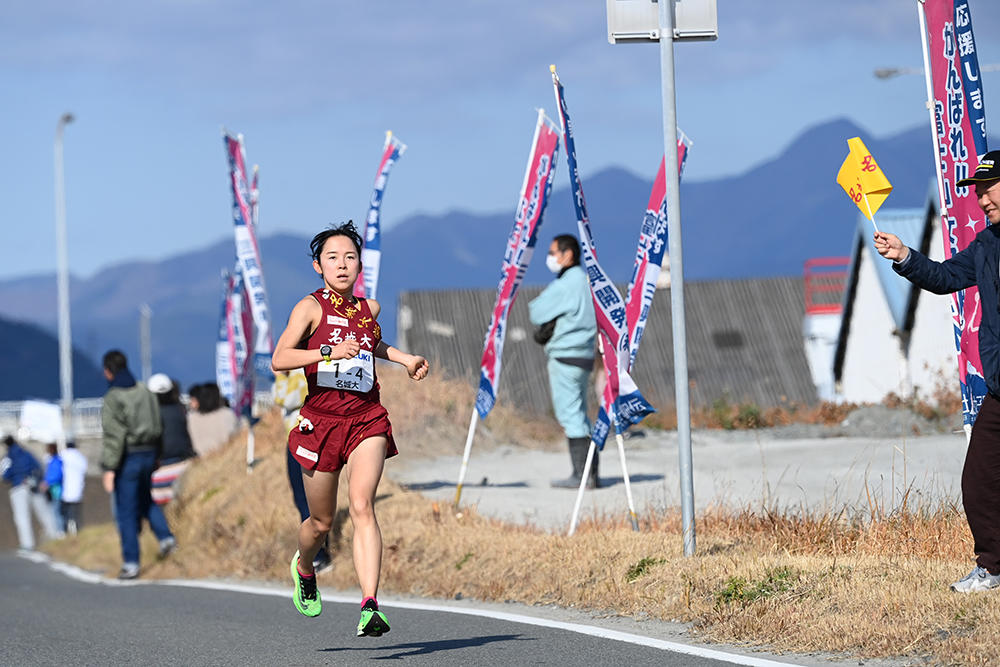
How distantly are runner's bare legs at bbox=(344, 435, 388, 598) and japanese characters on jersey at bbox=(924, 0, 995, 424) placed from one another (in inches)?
141

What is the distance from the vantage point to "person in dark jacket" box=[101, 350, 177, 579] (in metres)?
13.3

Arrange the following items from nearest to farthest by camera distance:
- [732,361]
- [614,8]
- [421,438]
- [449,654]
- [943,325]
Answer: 1. [449,654]
2. [614,8]
3. [421,438]
4. [943,325]
5. [732,361]

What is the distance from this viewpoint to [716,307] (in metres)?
47.5

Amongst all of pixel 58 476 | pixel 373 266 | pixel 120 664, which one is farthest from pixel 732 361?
pixel 120 664

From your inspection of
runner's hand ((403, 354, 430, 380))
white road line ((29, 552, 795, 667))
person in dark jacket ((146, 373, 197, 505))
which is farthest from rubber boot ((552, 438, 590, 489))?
runner's hand ((403, 354, 430, 380))

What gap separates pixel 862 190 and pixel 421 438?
11766 millimetres

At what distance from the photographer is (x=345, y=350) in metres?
6.89

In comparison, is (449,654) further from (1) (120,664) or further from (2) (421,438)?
(2) (421,438)

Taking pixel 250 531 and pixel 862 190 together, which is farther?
pixel 250 531

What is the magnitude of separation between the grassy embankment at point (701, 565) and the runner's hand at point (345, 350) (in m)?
2.22

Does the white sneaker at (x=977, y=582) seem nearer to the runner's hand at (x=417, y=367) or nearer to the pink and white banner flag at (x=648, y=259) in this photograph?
the runner's hand at (x=417, y=367)

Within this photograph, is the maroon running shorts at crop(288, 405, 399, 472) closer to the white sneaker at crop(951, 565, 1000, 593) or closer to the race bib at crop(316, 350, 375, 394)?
the race bib at crop(316, 350, 375, 394)

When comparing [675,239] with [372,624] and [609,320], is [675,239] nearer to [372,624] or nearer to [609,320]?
[609,320]

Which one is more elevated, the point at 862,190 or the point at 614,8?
the point at 614,8
